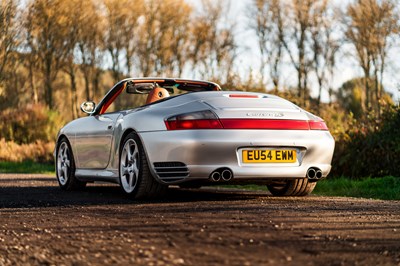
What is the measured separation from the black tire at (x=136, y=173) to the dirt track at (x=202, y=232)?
0.17 meters

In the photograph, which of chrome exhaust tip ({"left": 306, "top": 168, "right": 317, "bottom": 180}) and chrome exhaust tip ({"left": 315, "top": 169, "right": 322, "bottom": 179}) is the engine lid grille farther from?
chrome exhaust tip ({"left": 315, "top": 169, "right": 322, "bottom": 179})

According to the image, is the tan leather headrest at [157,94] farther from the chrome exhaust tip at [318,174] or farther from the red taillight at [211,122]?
the chrome exhaust tip at [318,174]

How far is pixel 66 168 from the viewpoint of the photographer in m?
9.95

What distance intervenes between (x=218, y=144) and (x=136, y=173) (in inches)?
42.6

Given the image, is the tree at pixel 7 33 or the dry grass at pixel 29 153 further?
the tree at pixel 7 33

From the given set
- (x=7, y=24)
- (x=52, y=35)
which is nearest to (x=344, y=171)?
(x=7, y=24)

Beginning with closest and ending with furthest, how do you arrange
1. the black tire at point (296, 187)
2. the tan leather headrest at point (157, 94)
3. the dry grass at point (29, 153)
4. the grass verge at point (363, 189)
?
1. the black tire at point (296, 187)
2. the tan leather headrest at point (157, 94)
3. the grass verge at point (363, 189)
4. the dry grass at point (29, 153)

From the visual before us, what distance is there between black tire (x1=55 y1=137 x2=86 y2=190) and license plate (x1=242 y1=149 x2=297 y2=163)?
129 inches

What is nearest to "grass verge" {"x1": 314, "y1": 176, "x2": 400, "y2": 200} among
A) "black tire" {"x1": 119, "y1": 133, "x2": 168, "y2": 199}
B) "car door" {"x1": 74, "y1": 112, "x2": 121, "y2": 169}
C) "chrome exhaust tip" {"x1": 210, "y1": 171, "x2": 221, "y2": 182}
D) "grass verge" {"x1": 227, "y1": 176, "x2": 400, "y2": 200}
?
"grass verge" {"x1": 227, "y1": 176, "x2": 400, "y2": 200}

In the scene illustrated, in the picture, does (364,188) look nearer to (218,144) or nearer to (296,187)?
(296,187)

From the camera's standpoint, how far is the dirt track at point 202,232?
4.30 meters

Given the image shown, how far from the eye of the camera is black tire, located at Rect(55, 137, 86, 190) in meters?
9.82

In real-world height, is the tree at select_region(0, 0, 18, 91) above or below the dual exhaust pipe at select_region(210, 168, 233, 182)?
above

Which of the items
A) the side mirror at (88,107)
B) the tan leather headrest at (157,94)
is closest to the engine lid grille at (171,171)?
the tan leather headrest at (157,94)
